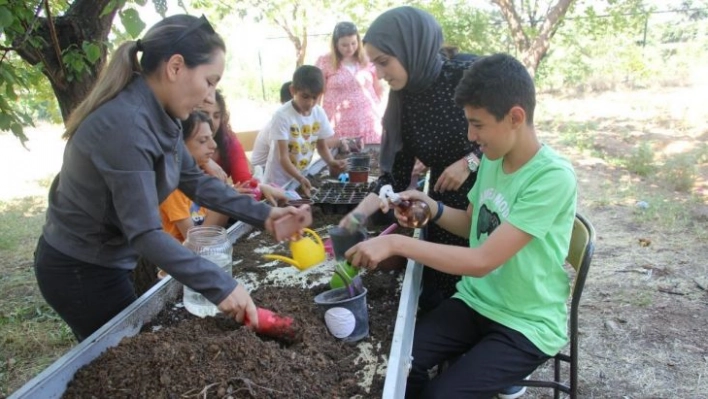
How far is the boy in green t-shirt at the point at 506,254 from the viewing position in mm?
1637

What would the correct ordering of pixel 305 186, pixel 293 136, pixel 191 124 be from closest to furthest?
pixel 191 124 → pixel 305 186 → pixel 293 136

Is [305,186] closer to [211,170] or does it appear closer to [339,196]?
[339,196]

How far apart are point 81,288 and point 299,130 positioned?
2362 millimetres

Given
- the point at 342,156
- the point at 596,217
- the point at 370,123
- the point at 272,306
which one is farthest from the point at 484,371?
the point at 596,217

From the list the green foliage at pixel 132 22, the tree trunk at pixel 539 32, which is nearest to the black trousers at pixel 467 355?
the green foliage at pixel 132 22

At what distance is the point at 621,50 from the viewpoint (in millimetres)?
12875

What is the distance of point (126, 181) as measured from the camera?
1.34 metres

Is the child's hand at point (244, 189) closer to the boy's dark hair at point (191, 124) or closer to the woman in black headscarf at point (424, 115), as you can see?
the boy's dark hair at point (191, 124)

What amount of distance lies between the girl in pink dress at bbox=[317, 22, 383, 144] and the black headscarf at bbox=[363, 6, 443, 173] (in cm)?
271

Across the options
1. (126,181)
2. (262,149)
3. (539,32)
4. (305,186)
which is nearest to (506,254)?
(126,181)

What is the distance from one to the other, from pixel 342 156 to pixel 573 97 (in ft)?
34.9

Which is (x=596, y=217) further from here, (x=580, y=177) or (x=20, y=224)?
(x=20, y=224)

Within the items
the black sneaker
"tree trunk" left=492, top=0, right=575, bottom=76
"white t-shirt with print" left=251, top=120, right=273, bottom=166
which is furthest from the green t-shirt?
"tree trunk" left=492, top=0, right=575, bottom=76

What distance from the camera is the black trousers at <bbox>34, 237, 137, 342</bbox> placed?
1724 millimetres
